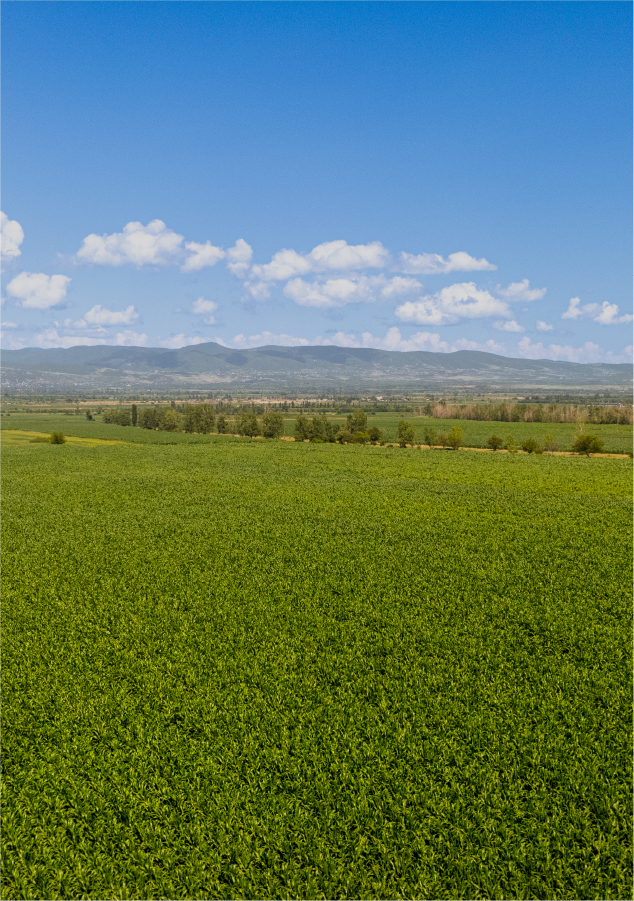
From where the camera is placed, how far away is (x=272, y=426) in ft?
493

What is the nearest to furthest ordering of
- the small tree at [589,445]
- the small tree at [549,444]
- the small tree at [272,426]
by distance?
1. the small tree at [589,445]
2. the small tree at [549,444]
3. the small tree at [272,426]

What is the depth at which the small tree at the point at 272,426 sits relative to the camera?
492 ft

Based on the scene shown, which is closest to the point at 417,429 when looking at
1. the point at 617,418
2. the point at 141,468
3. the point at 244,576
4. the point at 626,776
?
the point at 617,418

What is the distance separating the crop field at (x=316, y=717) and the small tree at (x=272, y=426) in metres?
118

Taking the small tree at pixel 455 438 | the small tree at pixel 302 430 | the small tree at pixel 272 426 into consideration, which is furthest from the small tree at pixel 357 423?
the small tree at pixel 455 438

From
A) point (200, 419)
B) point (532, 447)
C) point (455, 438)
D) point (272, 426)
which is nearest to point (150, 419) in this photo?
point (200, 419)

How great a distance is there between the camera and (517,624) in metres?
19.4

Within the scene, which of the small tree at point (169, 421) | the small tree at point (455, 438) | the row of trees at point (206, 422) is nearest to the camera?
the small tree at point (455, 438)

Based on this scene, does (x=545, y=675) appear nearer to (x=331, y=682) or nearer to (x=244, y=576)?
(x=331, y=682)

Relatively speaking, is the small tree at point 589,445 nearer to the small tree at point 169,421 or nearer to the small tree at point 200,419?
the small tree at point 200,419

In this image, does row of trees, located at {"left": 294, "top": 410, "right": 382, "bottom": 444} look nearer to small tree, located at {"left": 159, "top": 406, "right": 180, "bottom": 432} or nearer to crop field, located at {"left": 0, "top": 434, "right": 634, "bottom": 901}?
small tree, located at {"left": 159, "top": 406, "right": 180, "bottom": 432}

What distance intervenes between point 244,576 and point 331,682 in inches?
405

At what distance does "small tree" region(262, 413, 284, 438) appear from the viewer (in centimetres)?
15000

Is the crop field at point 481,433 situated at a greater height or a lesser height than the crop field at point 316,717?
greater
